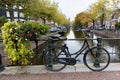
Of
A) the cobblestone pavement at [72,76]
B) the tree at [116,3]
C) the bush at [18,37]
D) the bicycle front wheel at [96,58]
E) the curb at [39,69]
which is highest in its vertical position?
the tree at [116,3]

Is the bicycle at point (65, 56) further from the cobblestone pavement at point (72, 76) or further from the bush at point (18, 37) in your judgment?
the bush at point (18, 37)

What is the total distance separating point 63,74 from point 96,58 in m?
1.26

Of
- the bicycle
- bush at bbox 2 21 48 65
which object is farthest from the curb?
bush at bbox 2 21 48 65

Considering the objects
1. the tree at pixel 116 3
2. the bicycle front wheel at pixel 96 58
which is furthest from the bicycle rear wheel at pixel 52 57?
the tree at pixel 116 3

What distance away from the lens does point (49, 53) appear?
5.96 metres

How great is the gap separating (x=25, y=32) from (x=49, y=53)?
39.0 inches

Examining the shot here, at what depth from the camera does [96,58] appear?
20.0 feet

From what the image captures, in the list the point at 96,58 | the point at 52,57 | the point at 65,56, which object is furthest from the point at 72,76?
the point at 96,58

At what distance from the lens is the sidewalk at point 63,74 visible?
5288 mm

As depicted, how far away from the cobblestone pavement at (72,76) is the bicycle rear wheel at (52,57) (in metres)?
0.35

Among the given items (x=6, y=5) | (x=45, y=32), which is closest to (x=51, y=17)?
(x=6, y=5)

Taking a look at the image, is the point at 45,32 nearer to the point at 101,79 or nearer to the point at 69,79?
the point at 69,79

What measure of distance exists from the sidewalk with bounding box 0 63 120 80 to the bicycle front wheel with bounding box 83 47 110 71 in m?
0.16

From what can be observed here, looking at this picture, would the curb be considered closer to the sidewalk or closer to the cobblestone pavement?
the sidewalk
